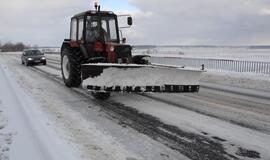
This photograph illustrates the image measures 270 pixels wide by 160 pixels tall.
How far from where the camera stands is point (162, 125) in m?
7.40

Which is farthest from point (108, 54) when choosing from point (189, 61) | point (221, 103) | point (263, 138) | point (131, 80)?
point (189, 61)

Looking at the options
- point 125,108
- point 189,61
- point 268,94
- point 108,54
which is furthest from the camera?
point 189,61

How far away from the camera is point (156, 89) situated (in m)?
9.58

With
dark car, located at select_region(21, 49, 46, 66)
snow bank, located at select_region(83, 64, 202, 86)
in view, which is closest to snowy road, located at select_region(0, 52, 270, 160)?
snow bank, located at select_region(83, 64, 202, 86)

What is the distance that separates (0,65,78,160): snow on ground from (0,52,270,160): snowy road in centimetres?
23

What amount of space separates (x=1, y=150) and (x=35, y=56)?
25.2 metres

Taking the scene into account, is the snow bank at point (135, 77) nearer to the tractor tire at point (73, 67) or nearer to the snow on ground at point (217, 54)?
the tractor tire at point (73, 67)

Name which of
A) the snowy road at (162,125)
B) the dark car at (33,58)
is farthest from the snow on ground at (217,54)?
the snowy road at (162,125)

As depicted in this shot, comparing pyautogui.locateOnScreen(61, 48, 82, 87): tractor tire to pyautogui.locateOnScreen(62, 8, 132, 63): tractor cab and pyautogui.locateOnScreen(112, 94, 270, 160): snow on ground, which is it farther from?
pyautogui.locateOnScreen(112, 94, 270, 160): snow on ground

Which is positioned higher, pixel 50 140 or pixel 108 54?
pixel 108 54

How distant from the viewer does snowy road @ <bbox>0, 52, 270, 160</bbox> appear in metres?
5.73

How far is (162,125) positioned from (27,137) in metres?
2.49

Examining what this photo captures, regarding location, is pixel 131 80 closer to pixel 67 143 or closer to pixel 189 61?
pixel 67 143

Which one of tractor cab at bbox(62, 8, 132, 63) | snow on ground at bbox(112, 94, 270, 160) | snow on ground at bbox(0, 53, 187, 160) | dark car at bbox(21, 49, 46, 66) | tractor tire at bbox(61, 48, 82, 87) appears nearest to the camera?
snow on ground at bbox(0, 53, 187, 160)
